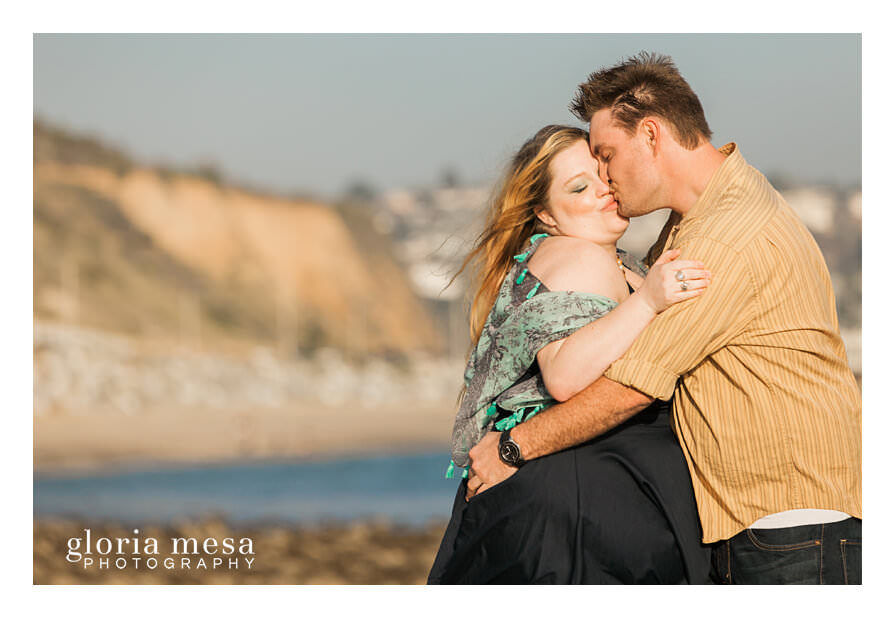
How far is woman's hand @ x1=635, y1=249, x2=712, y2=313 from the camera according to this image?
7.52ft

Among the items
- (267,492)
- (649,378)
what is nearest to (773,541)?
(649,378)

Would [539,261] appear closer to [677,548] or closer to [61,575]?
[677,548]

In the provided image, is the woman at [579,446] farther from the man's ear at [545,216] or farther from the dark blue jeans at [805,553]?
the dark blue jeans at [805,553]

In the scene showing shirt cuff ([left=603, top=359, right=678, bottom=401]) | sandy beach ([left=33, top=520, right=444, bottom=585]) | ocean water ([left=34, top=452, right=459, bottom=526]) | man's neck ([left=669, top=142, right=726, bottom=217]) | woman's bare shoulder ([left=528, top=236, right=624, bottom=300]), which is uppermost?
man's neck ([left=669, top=142, right=726, bottom=217])

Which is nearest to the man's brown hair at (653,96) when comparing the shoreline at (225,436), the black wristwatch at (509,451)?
the black wristwatch at (509,451)

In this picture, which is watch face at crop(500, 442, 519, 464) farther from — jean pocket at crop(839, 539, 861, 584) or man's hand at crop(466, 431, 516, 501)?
jean pocket at crop(839, 539, 861, 584)

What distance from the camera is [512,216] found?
2.83m

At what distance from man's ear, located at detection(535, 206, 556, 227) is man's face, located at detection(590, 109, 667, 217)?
23 cm

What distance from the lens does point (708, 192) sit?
8.09ft

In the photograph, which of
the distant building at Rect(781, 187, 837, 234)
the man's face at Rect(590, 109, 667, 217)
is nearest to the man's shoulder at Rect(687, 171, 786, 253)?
the man's face at Rect(590, 109, 667, 217)

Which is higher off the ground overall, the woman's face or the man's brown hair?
the man's brown hair

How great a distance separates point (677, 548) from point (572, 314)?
0.70m

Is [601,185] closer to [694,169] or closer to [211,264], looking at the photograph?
[694,169]
